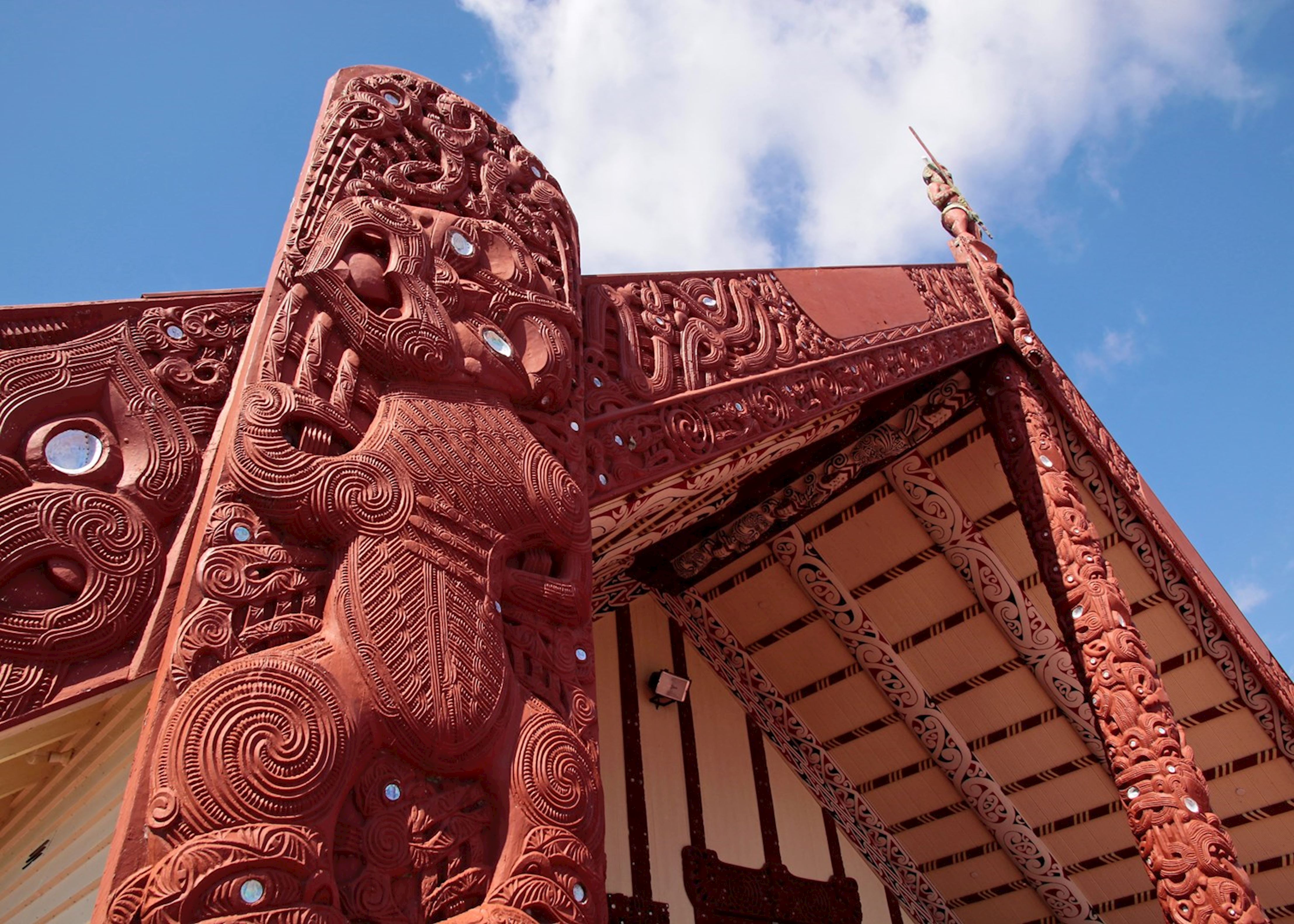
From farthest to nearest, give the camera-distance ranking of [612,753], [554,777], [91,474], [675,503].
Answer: [612,753] → [675,503] → [554,777] → [91,474]

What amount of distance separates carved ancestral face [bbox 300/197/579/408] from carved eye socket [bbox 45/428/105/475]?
0.48 metres

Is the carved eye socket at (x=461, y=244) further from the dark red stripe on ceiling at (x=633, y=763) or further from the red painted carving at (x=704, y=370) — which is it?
the dark red stripe on ceiling at (x=633, y=763)

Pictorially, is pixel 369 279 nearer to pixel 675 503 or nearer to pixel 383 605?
pixel 383 605

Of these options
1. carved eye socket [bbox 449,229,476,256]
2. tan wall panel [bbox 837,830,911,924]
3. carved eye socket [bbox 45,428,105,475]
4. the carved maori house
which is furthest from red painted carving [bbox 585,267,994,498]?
tan wall panel [bbox 837,830,911,924]

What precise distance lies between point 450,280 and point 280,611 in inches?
33.8

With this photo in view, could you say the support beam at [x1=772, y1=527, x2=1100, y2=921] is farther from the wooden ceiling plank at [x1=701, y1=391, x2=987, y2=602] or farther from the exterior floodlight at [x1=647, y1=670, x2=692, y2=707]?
the exterior floodlight at [x1=647, y1=670, x2=692, y2=707]

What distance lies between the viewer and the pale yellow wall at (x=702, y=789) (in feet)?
14.6

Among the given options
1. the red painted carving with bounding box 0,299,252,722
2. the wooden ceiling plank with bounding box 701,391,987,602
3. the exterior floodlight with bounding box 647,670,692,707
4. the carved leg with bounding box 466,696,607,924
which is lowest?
the carved leg with bounding box 466,696,607,924

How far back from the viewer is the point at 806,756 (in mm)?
5594

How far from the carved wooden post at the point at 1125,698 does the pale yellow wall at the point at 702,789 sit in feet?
6.44

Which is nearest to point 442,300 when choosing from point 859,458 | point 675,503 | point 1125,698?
point 675,503

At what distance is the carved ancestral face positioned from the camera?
195 centimetres

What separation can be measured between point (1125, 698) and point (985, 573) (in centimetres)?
156

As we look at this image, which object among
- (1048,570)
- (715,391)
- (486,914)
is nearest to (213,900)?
(486,914)
